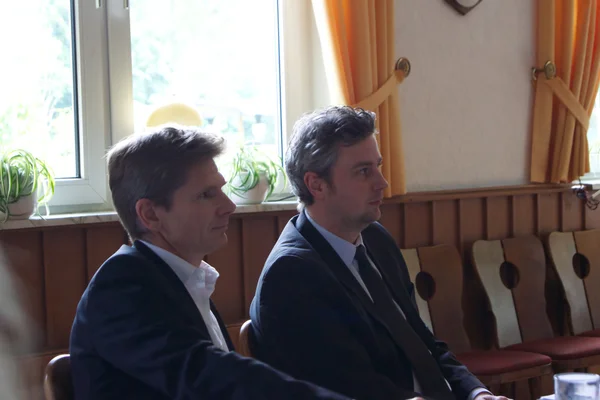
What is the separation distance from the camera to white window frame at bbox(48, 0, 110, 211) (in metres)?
2.93

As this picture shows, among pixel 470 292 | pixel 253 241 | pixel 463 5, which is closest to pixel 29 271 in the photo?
pixel 253 241

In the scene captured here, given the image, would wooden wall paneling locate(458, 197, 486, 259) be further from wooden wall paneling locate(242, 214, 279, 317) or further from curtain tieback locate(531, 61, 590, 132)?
wooden wall paneling locate(242, 214, 279, 317)

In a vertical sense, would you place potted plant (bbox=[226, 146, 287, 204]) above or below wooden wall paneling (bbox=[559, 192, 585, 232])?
above

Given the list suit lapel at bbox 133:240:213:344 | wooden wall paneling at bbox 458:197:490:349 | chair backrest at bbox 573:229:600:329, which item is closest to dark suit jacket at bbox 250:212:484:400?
suit lapel at bbox 133:240:213:344

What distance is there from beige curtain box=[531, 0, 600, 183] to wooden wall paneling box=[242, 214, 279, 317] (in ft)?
5.38

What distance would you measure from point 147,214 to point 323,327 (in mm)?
548

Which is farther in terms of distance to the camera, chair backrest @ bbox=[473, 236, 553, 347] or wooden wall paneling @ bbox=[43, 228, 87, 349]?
chair backrest @ bbox=[473, 236, 553, 347]

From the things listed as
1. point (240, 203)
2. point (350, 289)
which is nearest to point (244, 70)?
point (240, 203)

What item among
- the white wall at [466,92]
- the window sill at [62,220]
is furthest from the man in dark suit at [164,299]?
the white wall at [466,92]

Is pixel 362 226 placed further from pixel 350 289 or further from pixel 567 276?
pixel 567 276

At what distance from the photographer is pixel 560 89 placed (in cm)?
412

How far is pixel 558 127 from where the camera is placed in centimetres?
416

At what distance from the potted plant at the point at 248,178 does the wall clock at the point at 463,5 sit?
4.26 feet

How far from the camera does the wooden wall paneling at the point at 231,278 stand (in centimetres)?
310
